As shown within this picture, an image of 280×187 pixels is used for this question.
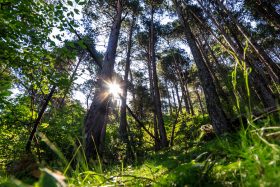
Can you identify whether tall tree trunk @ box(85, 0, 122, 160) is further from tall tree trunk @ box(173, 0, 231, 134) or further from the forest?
tall tree trunk @ box(173, 0, 231, 134)

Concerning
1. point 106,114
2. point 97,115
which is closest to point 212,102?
point 97,115

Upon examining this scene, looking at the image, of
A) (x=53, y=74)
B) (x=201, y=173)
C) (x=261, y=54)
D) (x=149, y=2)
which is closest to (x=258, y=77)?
(x=261, y=54)

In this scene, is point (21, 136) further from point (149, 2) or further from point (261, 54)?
point (261, 54)

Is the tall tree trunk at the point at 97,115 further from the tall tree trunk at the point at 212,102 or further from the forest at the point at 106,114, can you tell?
the tall tree trunk at the point at 212,102

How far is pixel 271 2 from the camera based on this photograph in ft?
50.3

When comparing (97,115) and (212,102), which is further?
(212,102)

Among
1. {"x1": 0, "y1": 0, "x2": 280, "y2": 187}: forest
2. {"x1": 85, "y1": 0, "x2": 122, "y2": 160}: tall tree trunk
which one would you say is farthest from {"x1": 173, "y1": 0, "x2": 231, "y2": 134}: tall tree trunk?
{"x1": 85, "y1": 0, "x2": 122, "y2": 160}: tall tree trunk

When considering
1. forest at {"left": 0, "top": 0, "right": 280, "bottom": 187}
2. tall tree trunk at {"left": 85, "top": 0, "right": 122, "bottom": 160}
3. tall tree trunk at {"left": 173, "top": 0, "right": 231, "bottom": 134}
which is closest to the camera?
forest at {"left": 0, "top": 0, "right": 280, "bottom": 187}

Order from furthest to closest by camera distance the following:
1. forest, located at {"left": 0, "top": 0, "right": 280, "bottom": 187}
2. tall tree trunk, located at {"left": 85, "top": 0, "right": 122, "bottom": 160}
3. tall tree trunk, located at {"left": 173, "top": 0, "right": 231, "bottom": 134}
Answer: tall tree trunk, located at {"left": 173, "top": 0, "right": 231, "bottom": 134} < tall tree trunk, located at {"left": 85, "top": 0, "right": 122, "bottom": 160} < forest, located at {"left": 0, "top": 0, "right": 280, "bottom": 187}

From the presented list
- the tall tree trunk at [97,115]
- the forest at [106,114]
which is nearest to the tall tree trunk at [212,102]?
the forest at [106,114]

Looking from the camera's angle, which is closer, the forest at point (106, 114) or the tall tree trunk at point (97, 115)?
the forest at point (106, 114)

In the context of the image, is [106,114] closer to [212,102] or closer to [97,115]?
[97,115]

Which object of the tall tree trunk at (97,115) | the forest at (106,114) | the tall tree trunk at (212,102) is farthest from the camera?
the tall tree trunk at (212,102)

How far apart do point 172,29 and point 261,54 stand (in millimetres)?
9607
